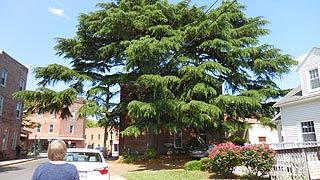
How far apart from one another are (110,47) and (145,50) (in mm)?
4533

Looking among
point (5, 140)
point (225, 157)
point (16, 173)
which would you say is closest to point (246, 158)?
point (225, 157)

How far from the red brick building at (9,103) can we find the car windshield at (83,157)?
67.9ft

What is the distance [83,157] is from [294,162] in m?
7.88

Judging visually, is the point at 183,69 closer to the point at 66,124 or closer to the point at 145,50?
the point at 145,50

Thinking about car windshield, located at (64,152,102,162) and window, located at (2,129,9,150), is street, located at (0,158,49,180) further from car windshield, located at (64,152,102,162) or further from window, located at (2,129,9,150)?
window, located at (2,129,9,150)

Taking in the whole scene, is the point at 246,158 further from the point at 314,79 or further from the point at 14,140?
the point at 14,140

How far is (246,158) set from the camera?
10.9 metres

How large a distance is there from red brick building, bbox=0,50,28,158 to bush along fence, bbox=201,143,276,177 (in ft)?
73.7

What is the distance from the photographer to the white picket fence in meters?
9.84

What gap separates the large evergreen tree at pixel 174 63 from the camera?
60.0 feet

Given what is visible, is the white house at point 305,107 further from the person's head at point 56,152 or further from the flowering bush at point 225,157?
the person's head at point 56,152

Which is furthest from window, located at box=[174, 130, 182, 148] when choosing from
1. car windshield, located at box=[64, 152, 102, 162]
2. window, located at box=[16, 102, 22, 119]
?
car windshield, located at box=[64, 152, 102, 162]

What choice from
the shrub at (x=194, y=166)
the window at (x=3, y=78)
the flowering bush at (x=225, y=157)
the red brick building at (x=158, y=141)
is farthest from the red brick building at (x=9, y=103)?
the flowering bush at (x=225, y=157)

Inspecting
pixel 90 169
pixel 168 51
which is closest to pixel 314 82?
pixel 168 51
